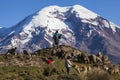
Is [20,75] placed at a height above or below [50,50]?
below

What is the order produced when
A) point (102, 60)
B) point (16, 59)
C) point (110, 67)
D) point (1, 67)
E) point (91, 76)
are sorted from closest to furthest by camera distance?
point (91, 76), point (1, 67), point (16, 59), point (110, 67), point (102, 60)

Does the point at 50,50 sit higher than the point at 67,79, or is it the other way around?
the point at 50,50

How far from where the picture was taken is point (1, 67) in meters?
54.1

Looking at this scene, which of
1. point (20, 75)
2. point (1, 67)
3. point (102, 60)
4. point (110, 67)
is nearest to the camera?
point (20, 75)

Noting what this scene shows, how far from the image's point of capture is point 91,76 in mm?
46531

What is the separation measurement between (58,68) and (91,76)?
37.1 ft

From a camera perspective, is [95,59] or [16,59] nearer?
[16,59]

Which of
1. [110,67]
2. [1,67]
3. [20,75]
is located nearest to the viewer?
[20,75]

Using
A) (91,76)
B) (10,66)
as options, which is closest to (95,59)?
(10,66)

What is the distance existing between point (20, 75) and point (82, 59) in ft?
68.4

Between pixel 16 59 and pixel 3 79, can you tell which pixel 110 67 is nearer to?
pixel 16 59

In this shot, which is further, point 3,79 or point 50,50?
point 50,50

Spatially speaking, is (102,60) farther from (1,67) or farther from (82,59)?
(1,67)

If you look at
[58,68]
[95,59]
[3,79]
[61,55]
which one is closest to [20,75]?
[3,79]
